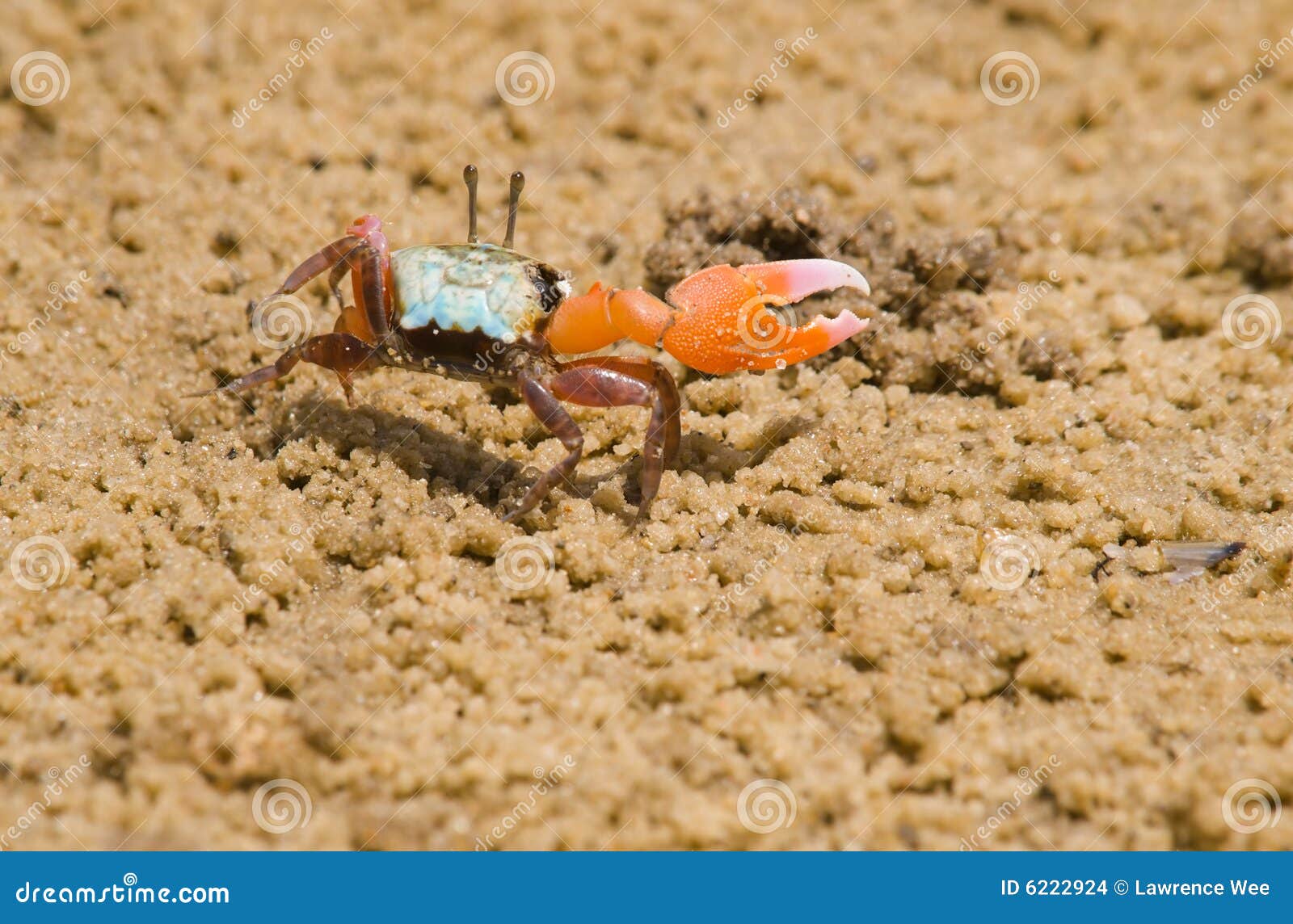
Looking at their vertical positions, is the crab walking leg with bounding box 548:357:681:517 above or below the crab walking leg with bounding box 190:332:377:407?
below

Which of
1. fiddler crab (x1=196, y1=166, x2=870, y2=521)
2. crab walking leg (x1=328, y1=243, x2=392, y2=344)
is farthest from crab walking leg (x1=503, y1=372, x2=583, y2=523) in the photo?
crab walking leg (x1=328, y1=243, x2=392, y2=344)

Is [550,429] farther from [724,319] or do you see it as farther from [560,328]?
[724,319]

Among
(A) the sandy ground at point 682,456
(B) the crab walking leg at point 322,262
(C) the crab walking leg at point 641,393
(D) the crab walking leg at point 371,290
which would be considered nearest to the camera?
(A) the sandy ground at point 682,456

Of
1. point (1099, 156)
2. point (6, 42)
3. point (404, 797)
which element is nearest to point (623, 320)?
point (404, 797)

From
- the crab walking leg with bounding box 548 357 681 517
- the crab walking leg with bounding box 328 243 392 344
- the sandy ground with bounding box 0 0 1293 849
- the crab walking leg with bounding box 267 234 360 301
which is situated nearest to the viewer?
the sandy ground with bounding box 0 0 1293 849

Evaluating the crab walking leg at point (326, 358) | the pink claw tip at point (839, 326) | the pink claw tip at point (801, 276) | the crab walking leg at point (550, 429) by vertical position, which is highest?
the pink claw tip at point (801, 276)

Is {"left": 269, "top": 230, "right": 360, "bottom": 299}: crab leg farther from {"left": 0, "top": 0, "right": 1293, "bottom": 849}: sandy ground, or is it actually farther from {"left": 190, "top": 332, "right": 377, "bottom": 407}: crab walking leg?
{"left": 0, "top": 0, "right": 1293, "bottom": 849}: sandy ground

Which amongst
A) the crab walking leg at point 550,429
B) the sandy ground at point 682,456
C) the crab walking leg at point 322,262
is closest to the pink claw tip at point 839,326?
the sandy ground at point 682,456

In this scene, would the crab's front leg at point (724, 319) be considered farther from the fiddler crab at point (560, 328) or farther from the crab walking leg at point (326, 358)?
the crab walking leg at point (326, 358)

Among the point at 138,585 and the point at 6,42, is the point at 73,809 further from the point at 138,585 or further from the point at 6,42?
the point at 6,42
